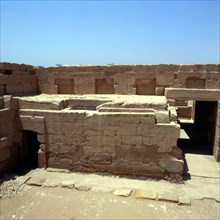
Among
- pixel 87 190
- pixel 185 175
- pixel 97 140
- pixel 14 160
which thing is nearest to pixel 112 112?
pixel 97 140

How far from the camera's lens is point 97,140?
7.38 meters

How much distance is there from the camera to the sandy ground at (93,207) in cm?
549

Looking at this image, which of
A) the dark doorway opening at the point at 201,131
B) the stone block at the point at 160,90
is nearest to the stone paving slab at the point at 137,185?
the dark doorway opening at the point at 201,131

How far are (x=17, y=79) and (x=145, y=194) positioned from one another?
22.3ft

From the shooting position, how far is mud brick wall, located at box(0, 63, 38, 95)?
9.03 metres

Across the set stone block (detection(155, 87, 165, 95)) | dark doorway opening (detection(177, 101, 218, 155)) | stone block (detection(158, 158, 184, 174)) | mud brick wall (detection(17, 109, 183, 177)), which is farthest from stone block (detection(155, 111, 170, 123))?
dark doorway opening (detection(177, 101, 218, 155))

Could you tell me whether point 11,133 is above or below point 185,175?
above

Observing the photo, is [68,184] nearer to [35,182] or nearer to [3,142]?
[35,182]

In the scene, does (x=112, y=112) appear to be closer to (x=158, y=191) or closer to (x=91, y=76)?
(x=158, y=191)

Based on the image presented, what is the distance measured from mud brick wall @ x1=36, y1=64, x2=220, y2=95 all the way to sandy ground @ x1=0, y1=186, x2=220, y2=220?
16.1 ft

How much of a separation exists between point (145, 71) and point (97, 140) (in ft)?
13.1

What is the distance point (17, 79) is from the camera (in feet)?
32.0

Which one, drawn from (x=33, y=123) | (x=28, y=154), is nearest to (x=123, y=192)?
(x=33, y=123)

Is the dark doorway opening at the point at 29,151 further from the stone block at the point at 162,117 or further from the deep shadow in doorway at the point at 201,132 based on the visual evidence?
the deep shadow in doorway at the point at 201,132
